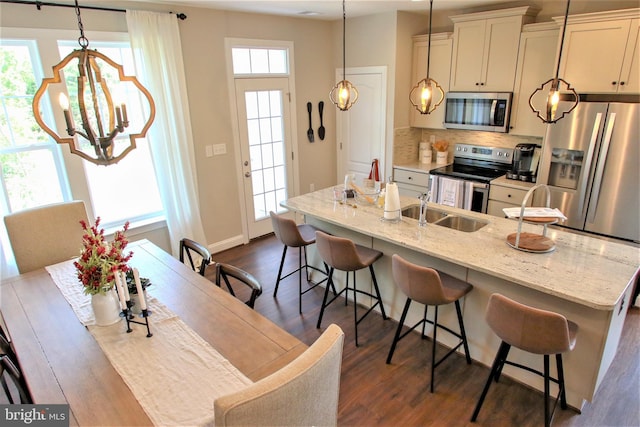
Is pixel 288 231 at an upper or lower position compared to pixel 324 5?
lower

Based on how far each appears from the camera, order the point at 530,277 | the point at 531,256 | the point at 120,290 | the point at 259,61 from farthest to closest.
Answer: the point at 259,61
the point at 531,256
the point at 530,277
the point at 120,290

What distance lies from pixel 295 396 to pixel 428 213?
7.85 ft

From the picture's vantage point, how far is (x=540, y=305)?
228cm

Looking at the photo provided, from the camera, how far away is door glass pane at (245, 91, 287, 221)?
15.7 ft

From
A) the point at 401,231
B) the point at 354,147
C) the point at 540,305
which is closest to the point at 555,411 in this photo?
the point at 540,305

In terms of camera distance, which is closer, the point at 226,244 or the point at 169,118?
the point at 169,118

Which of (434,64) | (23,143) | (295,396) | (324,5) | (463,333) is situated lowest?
(463,333)

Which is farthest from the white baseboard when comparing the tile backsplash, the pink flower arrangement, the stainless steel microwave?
the stainless steel microwave

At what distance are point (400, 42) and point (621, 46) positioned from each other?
7.19ft

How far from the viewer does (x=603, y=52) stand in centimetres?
335

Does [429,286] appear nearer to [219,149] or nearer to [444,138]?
[219,149]

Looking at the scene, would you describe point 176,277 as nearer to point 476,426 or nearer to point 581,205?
point 476,426

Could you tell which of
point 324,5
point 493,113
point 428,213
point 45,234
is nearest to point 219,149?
point 324,5

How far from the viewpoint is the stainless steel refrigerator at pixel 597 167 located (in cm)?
319
